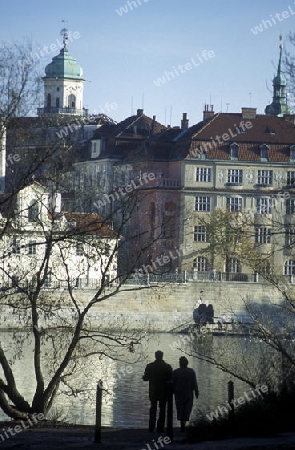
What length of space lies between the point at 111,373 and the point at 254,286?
88.4ft

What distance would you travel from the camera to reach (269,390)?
2117 cm

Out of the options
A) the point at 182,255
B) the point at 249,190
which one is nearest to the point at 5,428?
the point at 182,255

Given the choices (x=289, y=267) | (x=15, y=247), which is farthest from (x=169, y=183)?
(x=15, y=247)

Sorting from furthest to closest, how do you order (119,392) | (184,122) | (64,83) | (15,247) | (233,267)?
(64,83)
(184,122)
(233,267)
(119,392)
(15,247)

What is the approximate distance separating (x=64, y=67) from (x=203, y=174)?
124 feet

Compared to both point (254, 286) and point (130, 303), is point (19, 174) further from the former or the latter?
point (254, 286)

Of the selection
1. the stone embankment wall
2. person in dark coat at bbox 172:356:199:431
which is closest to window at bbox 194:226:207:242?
the stone embankment wall

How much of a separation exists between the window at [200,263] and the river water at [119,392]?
87.4ft

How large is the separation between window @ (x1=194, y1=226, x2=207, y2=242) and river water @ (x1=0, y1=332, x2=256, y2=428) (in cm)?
2833

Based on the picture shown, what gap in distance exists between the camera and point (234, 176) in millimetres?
86125

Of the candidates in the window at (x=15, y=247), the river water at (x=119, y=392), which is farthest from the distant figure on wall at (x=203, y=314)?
the window at (x=15, y=247)

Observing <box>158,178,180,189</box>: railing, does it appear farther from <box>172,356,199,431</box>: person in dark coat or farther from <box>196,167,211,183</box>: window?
<box>172,356,199,431</box>: person in dark coat

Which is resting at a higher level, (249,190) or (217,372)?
(249,190)

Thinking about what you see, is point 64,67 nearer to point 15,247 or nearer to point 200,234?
point 200,234
